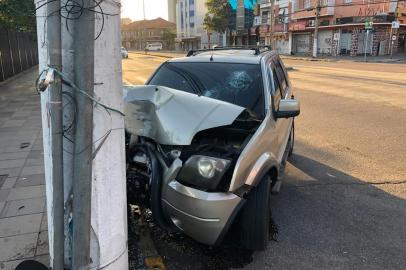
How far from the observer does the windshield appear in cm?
440

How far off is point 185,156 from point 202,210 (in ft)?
1.78

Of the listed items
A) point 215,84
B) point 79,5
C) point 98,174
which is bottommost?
point 98,174

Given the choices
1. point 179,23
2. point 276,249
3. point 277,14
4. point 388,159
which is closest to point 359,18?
point 277,14

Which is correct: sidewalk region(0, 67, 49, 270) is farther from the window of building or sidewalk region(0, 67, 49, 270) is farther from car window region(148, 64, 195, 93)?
the window of building

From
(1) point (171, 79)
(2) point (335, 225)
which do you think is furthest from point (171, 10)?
(2) point (335, 225)

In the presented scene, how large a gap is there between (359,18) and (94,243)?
4738cm

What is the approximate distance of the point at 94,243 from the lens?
2.74 metres

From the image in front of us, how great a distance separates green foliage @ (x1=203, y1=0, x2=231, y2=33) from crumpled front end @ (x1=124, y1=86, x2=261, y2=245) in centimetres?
6336

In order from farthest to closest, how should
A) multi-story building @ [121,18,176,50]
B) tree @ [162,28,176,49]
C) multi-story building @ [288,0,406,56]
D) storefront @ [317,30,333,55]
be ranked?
multi-story building @ [121,18,176,50] → tree @ [162,28,176,49] → storefront @ [317,30,333,55] → multi-story building @ [288,0,406,56]

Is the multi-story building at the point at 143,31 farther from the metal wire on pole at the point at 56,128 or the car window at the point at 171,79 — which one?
the metal wire on pole at the point at 56,128

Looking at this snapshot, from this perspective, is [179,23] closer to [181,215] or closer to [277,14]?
[277,14]

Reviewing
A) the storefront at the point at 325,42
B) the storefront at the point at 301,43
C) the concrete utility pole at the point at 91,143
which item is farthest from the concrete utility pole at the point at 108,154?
the storefront at the point at 301,43

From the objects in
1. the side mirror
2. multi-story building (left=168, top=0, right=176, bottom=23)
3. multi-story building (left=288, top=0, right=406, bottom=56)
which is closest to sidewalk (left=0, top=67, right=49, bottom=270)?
the side mirror

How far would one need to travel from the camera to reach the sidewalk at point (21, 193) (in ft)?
11.9
